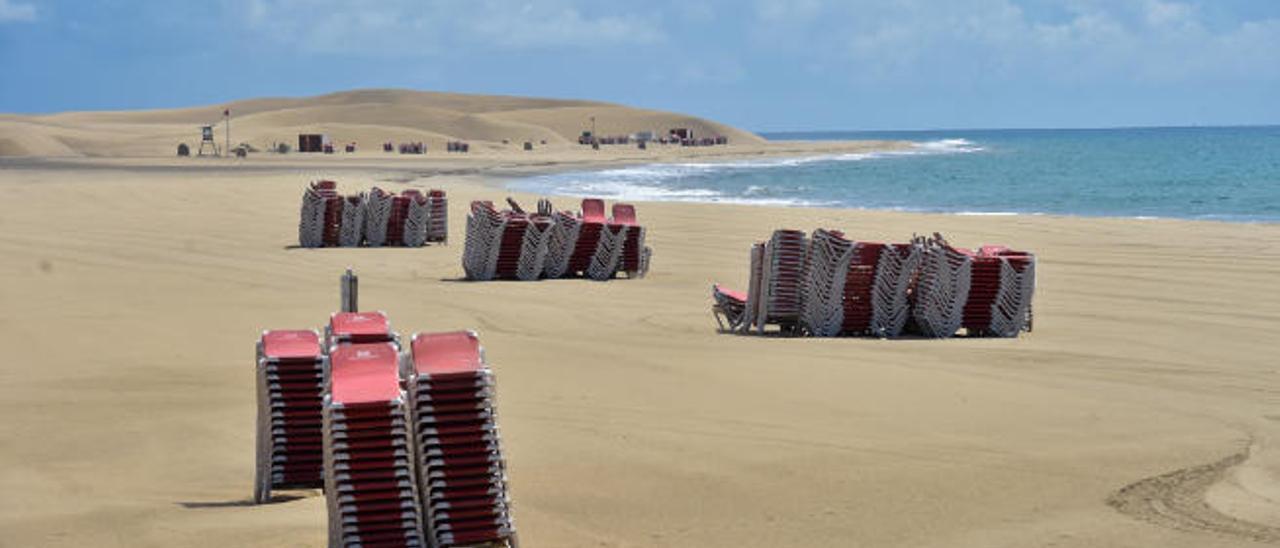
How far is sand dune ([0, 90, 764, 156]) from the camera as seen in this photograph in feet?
275

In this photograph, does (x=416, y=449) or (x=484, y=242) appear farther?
(x=484, y=242)

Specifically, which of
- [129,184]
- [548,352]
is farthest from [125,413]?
[129,184]

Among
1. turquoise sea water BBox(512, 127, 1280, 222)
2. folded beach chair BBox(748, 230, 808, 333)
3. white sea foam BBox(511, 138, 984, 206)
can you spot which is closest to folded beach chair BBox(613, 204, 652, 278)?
folded beach chair BBox(748, 230, 808, 333)

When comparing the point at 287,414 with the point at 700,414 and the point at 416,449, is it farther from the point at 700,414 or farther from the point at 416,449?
the point at 700,414

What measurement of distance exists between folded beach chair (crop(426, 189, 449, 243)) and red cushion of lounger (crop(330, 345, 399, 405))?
582 inches

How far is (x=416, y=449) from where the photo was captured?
18.8 feet

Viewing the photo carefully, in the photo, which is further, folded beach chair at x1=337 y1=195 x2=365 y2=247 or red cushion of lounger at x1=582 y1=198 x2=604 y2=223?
folded beach chair at x1=337 y1=195 x2=365 y2=247

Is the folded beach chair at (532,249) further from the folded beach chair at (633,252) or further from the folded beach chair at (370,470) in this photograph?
the folded beach chair at (370,470)

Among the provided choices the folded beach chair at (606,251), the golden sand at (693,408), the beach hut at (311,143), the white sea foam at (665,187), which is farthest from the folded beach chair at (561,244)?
the beach hut at (311,143)

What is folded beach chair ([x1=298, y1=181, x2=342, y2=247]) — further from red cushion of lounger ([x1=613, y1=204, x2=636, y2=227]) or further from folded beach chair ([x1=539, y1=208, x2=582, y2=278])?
folded beach chair ([x1=539, y1=208, x2=582, y2=278])

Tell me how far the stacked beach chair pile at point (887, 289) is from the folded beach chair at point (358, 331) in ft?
18.2

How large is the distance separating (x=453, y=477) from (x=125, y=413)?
365cm

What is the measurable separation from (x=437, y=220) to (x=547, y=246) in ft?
16.4

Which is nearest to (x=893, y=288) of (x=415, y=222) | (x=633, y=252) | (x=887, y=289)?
(x=887, y=289)
